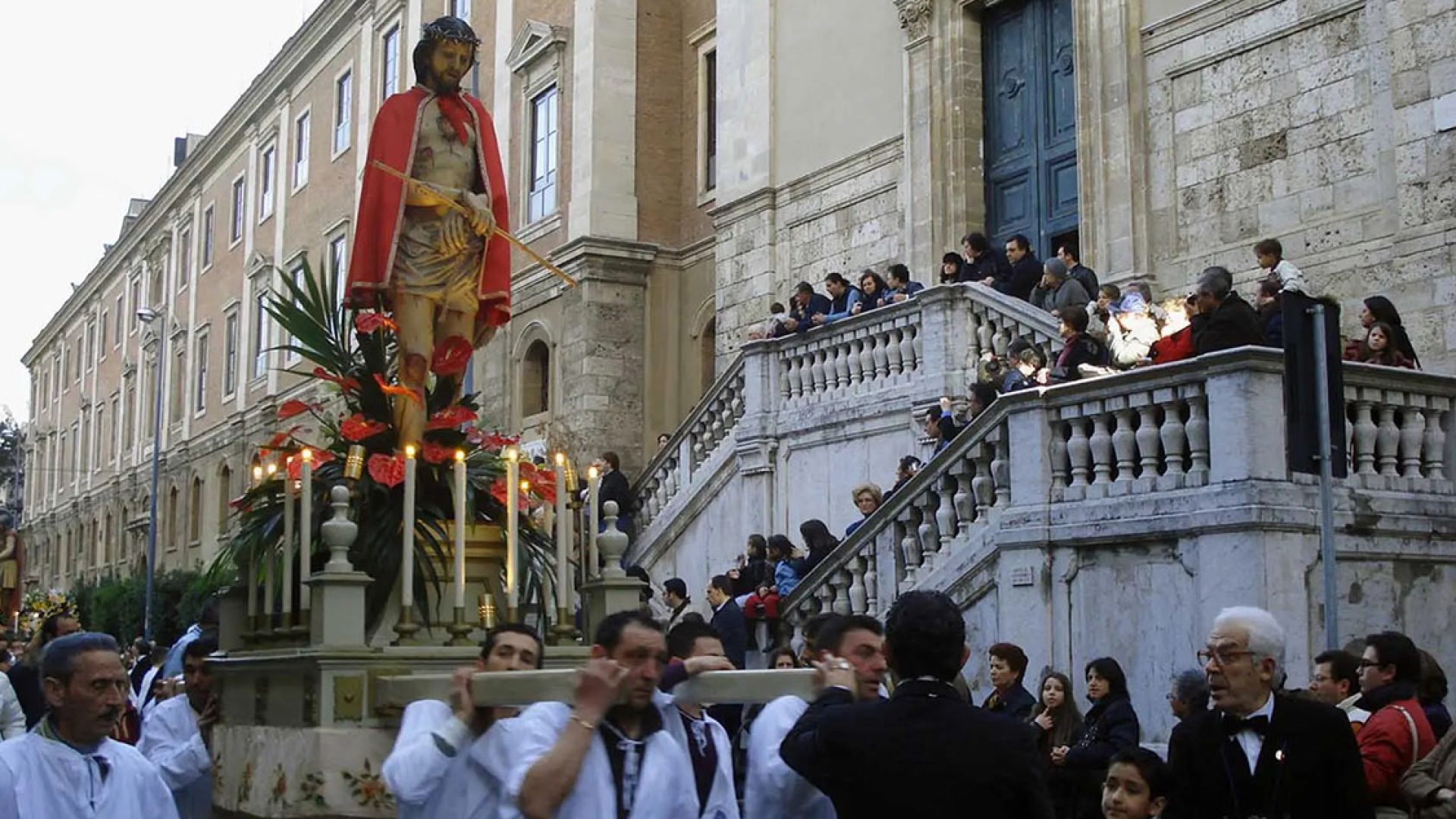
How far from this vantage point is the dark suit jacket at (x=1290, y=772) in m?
5.04

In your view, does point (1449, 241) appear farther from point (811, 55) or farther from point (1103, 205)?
point (811, 55)

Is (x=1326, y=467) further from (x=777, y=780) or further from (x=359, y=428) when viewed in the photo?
(x=359, y=428)

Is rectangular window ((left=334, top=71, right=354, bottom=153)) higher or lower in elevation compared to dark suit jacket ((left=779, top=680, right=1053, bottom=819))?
higher

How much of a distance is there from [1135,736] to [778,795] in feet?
9.91

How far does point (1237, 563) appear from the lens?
36.1 ft

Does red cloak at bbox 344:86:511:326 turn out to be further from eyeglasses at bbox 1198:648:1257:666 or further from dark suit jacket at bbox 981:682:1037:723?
eyeglasses at bbox 1198:648:1257:666

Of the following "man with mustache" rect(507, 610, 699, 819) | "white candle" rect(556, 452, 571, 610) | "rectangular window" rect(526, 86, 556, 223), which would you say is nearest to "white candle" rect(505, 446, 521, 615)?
"white candle" rect(556, 452, 571, 610)

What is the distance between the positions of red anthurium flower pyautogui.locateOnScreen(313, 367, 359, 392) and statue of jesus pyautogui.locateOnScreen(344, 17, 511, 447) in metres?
0.33

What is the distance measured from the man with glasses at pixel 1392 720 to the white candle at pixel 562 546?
3453mm

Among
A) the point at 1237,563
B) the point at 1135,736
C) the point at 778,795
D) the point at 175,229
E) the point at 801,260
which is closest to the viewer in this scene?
the point at 778,795

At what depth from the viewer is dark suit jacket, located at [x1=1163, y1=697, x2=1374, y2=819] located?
5.04 m

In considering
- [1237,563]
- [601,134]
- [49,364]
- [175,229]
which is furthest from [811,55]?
[49,364]

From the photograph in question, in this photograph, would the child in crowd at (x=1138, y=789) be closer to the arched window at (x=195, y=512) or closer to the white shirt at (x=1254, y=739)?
the white shirt at (x=1254, y=739)

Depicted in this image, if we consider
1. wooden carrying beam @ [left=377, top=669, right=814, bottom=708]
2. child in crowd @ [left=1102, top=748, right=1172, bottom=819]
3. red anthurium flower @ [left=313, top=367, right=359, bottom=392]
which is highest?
red anthurium flower @ [left=313, top=367, right=359, bottom=392]
